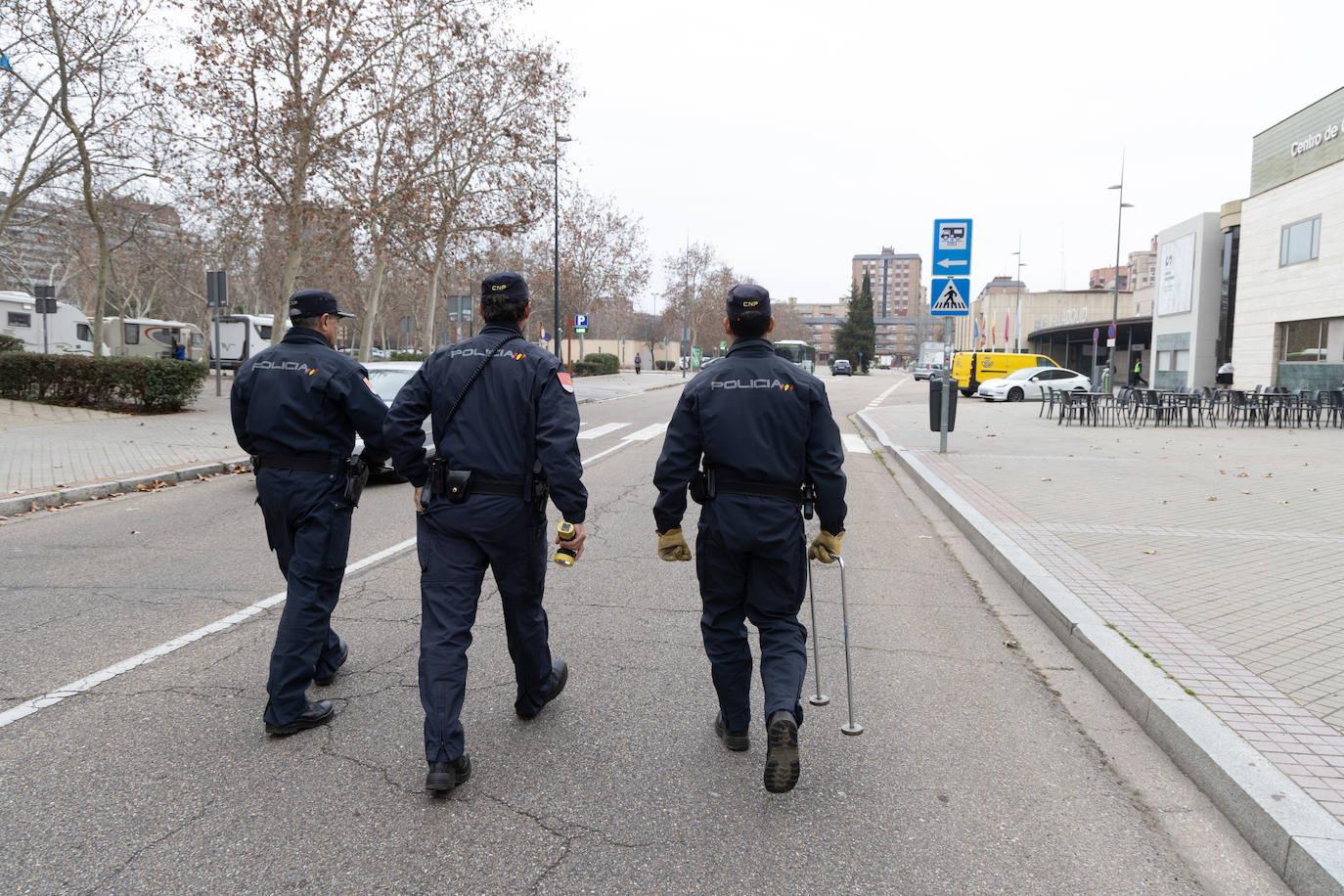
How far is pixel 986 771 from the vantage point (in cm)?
350

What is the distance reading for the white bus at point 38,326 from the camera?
35062 mm

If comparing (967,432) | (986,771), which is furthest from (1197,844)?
(967,432)

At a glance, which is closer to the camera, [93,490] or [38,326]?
[93,490]

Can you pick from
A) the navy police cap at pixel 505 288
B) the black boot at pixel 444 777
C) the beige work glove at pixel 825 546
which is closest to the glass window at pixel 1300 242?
the beige work glove at pixel 825 546

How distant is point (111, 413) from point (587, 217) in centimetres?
3391

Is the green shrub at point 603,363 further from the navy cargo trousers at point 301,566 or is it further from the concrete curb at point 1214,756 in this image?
the navy cargo trousers at point 301,566

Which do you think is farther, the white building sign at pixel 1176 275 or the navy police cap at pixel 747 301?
the white building sign at pixel 1176 275

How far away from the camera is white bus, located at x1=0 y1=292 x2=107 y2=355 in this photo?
35.1 m

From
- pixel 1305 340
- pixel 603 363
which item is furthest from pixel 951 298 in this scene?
pixel 603 363

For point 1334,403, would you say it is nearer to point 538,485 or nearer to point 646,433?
point 646,433

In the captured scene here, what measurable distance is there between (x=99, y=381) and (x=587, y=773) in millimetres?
18276

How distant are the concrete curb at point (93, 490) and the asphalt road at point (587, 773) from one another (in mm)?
3853

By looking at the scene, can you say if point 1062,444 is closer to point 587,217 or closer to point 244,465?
point 244,465

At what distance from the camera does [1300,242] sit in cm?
2922
